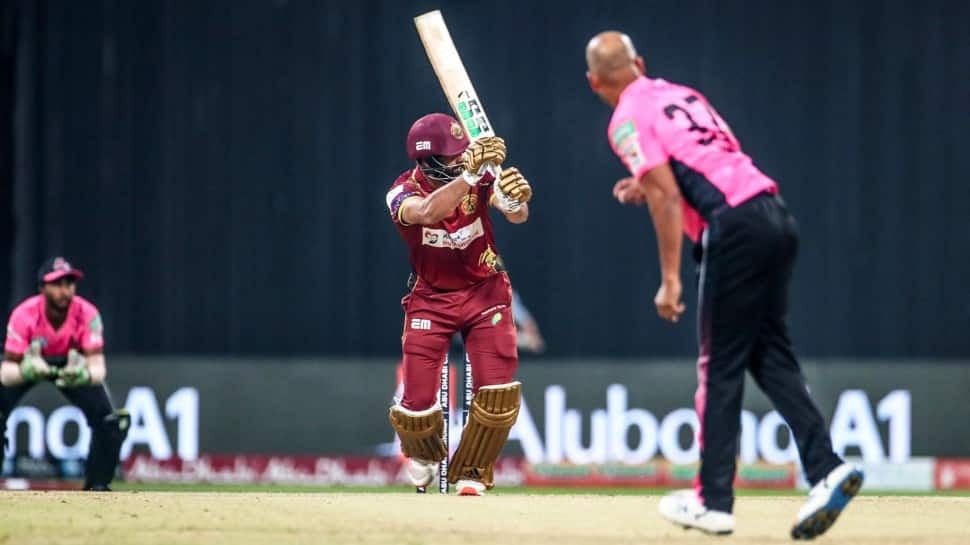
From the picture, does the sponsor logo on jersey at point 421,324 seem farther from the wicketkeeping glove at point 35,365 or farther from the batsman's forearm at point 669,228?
the wicketkeeping glove at point 35,365

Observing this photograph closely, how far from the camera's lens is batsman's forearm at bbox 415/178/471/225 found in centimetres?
639

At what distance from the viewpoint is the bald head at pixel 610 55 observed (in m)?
5.33

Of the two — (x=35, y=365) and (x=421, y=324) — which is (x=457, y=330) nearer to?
(x=421, y=324)

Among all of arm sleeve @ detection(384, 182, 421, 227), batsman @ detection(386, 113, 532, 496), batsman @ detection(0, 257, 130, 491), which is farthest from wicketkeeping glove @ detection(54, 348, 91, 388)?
arm sleeve @ detection(384, 182, 421, 227)

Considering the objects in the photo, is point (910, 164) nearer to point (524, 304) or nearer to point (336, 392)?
point (524, 304)

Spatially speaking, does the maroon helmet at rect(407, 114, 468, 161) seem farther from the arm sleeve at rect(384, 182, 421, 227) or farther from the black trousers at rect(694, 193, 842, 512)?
the black trousers at rect(694, 193, 842, 512)

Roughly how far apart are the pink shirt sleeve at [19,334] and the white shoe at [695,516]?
5.50 m

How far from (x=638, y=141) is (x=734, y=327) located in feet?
2.18

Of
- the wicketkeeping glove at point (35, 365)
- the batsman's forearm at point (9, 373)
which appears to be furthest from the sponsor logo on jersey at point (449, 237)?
the batsman's forearm at point (9, 373)

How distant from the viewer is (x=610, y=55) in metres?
5.33

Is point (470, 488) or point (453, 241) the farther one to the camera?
point (470, 488)

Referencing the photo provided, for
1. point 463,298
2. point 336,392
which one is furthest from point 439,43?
point 336,392

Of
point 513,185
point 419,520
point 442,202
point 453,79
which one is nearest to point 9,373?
point 453,79

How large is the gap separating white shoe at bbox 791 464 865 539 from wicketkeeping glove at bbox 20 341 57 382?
575cm
